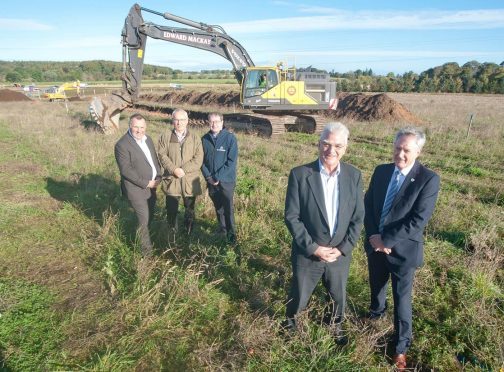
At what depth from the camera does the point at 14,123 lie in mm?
15312

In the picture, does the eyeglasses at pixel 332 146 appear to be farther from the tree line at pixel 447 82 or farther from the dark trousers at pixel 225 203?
the tree line at pixel 447 82

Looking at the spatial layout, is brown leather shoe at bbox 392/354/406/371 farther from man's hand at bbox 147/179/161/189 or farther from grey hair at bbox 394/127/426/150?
man's hand at bbox 147/179/161/189

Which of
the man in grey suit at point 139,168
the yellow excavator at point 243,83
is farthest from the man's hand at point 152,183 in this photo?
the yellow excavator at point 243,83

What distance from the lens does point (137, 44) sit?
11.9 metres

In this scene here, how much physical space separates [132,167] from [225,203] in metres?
1.29

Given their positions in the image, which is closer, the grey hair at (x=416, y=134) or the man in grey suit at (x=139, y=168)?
the grey hair at (x=416, y=134)

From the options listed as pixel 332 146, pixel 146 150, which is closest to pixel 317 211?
pixel 332 146

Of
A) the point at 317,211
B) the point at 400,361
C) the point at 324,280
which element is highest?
the point at 317,211

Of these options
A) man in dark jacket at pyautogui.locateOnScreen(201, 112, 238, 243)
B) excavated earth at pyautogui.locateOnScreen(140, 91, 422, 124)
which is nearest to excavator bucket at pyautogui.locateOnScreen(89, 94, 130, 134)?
excavated earth at pyautogui.locateOnScreen(140, 91, 422, 124)

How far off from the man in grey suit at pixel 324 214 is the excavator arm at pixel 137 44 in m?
10.6

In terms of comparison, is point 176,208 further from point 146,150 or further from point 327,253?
point 327,253

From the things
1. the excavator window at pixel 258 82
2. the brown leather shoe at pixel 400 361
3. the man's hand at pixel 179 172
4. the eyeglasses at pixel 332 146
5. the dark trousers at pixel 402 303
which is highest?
the excavator window at pixel 258 82

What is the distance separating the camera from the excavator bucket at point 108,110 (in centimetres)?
1219

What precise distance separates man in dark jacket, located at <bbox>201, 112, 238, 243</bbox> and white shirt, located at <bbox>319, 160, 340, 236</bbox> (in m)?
2.19
